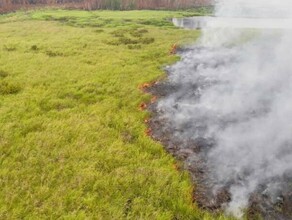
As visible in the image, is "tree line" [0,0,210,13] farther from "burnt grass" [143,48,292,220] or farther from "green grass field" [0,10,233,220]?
"burnt grass" [143,48,292,220]

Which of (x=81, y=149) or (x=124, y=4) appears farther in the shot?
(x=124, y=4)

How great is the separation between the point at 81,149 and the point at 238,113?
23.8 ft

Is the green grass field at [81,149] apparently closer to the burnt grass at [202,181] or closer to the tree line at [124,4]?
the burnt grass at [202,181]

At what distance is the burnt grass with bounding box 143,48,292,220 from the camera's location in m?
9.10

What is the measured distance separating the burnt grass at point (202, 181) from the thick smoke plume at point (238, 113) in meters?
0.17

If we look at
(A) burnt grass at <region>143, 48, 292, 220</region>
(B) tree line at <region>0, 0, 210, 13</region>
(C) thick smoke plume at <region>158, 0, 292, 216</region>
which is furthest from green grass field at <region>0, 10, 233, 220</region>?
(B) tree line at <region>0, 0, 210, 13</region>

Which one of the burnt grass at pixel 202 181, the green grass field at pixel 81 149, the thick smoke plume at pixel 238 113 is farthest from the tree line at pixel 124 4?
the burnt grass at pixel 202 181

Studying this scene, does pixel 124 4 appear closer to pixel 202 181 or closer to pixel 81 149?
pixel 81 149

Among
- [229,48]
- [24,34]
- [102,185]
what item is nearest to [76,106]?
[102,185]

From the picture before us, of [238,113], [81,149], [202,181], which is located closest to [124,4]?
[238,113]

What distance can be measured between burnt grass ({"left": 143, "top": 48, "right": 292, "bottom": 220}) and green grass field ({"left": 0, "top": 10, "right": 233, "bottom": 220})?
0.37 meters

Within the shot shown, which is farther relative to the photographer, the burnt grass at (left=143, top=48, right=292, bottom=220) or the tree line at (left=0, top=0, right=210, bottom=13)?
the tree line at (left=0, top=0, right=210, bottom=13)

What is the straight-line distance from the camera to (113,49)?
27.7 metres

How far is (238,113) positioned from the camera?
15.1 metres
